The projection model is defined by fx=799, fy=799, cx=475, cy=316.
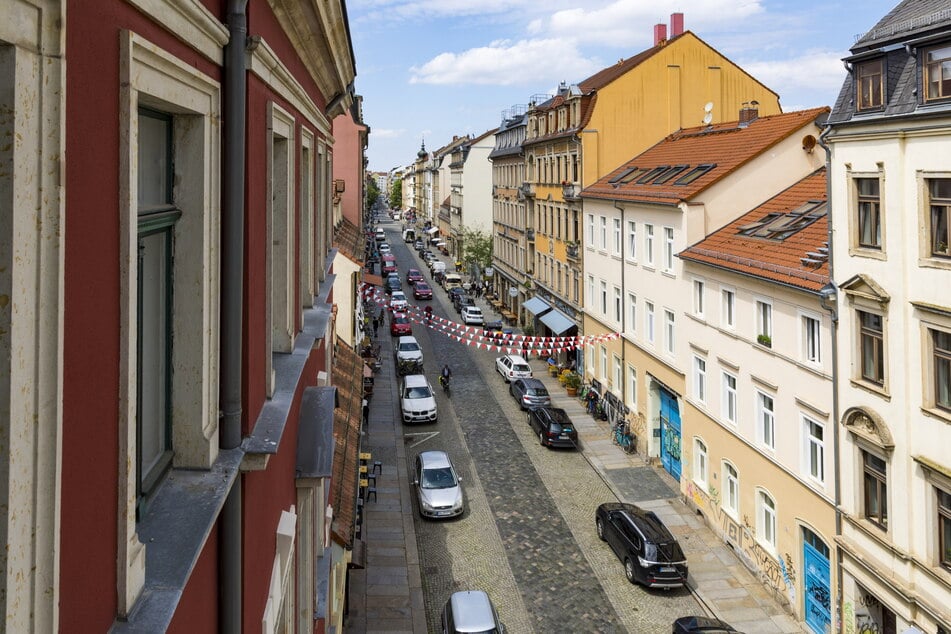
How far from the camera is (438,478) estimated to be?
24.3 m

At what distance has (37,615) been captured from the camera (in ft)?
6.40

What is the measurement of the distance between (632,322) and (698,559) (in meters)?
11.5

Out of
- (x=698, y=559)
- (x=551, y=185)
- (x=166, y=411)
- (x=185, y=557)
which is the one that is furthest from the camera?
(x=551, y=185)

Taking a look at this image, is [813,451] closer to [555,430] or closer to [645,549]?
[645,549]

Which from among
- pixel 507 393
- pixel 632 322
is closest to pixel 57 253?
pixel 632 322

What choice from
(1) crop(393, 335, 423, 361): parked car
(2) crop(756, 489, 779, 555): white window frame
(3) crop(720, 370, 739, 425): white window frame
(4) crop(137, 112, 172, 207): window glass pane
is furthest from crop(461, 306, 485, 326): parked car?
(4) crop(137, 112, 172, 207): window glass pane

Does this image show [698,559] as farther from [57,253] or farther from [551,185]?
[551,185]

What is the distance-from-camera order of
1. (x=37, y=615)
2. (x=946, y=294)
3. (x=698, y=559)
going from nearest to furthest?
(x=37, y=615), (x=946, y=294), (x=698, y=559)

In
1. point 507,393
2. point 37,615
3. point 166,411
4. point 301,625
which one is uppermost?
point 37,615

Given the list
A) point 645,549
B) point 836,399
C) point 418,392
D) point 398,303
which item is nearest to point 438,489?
point 645,549

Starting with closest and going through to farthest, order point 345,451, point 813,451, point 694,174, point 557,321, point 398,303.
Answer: point 345,451
point 813,451
point 694,174
point 557,321
point 398,303

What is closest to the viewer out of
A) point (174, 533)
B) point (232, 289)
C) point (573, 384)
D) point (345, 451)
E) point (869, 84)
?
point (174, 533)

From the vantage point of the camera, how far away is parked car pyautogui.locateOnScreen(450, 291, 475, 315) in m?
56.6

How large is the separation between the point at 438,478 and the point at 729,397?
29.1ft
